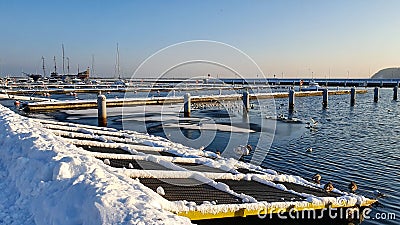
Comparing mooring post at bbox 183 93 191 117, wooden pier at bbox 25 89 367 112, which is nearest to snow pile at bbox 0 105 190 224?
mooring post at bbox 183 93 191 117

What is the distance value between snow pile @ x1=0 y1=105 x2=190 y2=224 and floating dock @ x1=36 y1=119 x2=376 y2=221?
98cm

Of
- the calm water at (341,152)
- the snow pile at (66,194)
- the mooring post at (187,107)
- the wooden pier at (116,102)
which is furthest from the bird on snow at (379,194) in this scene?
the wooden pier at (116,102)

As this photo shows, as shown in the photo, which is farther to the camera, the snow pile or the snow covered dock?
the snow covered dock

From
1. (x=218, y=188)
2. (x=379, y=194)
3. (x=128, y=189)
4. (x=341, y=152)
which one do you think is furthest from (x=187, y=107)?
(x=128, y=189)

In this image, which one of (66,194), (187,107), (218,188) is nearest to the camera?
(66,194)

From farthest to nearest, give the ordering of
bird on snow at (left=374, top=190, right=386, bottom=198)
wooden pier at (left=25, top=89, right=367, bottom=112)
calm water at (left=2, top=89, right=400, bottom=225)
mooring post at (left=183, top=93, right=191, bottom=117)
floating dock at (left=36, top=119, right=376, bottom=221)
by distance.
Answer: wooden pier at (left=25, top=89, right=367, bottom=112), mooring post at (left=183, top=93, right=191, bottom=117), calm water at (left=2, top=89, right=400, bottom=225), bird on snow at (left=374, top=190, right=386, bottom=198), floating dock at (left=36, top=119, right=376, bottom=221)

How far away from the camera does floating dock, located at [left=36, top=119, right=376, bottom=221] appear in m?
5.94

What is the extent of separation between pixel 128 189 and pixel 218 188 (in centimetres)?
247

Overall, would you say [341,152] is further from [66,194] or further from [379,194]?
[66,194]

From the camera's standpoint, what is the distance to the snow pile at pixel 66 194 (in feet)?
13.3

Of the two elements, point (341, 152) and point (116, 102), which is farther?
point (116, 102)

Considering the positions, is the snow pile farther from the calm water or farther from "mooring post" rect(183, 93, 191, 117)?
"mooring post" rect(183, 93, 191, 117)

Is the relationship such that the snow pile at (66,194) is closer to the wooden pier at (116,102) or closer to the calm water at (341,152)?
the calm water at (341,152)

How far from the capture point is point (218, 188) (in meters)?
6.93
